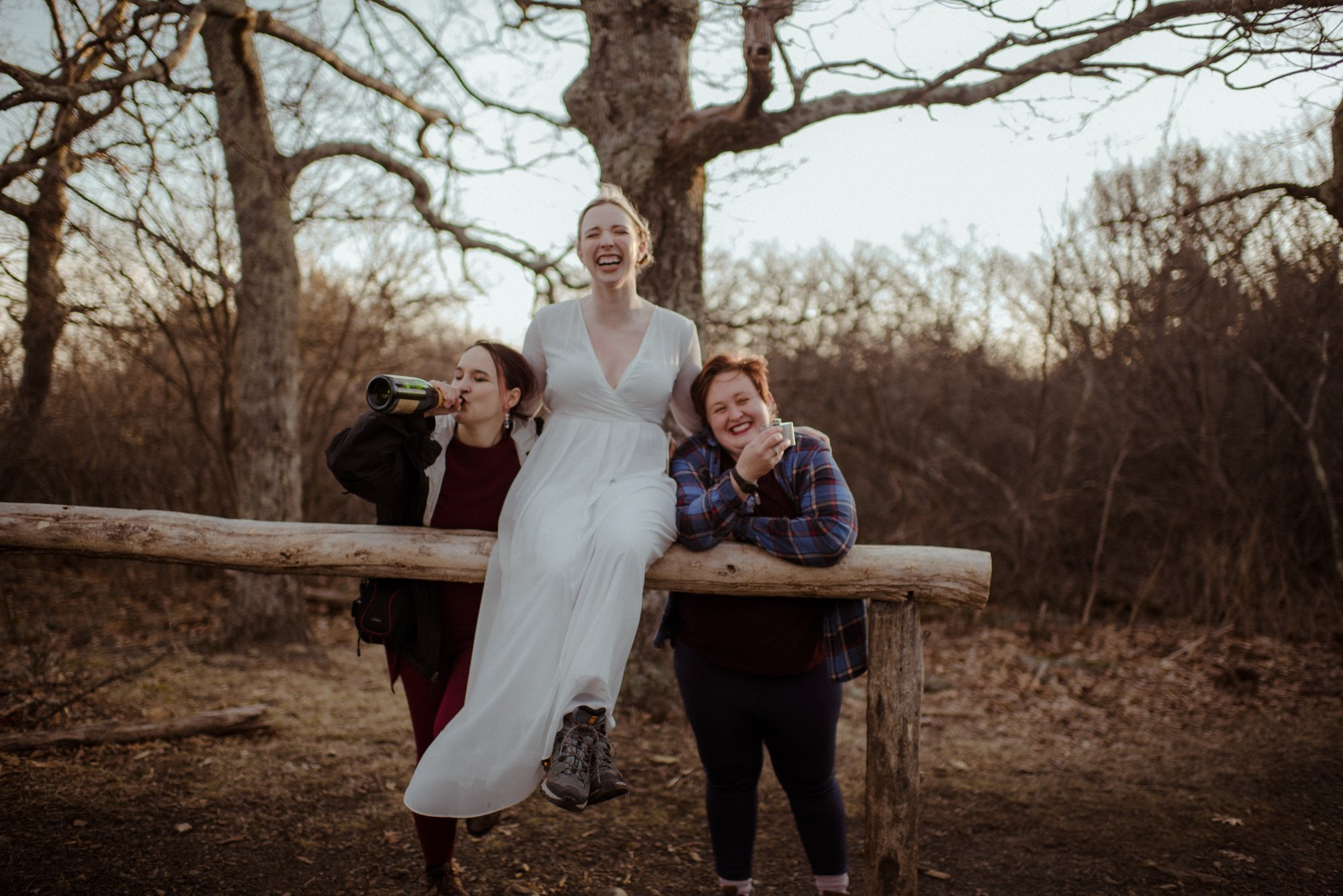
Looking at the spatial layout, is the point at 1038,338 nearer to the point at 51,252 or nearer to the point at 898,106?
the point at 898,106

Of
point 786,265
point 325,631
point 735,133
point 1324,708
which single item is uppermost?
point 786,265

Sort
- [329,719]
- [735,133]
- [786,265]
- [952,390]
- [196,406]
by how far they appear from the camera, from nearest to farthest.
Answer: [735,133]
[329,719]
[196,406]
[952,390]
[786,265]

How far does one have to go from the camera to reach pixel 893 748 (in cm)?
278

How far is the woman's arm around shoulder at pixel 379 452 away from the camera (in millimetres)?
2590

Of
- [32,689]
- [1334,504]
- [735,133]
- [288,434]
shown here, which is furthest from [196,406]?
[1334,504]

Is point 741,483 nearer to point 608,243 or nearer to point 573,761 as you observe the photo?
point 573,761

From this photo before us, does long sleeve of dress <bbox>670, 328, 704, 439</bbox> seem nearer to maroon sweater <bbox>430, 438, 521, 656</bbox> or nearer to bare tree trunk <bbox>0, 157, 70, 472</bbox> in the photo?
maroon sweater <bbox>430, 438, 521, 656</bbox>

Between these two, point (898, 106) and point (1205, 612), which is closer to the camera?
point (898, 106)

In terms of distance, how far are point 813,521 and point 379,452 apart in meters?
1.46

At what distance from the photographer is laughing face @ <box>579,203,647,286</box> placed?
3084mm

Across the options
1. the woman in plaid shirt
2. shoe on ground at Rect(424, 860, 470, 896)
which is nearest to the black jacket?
shoe on ground at Rect(424, 860, 470, 896)

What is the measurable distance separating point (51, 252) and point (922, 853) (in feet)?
24.1

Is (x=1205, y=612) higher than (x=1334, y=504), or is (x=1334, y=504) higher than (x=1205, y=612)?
(x=1334, y=504)

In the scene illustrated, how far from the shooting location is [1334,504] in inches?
313
